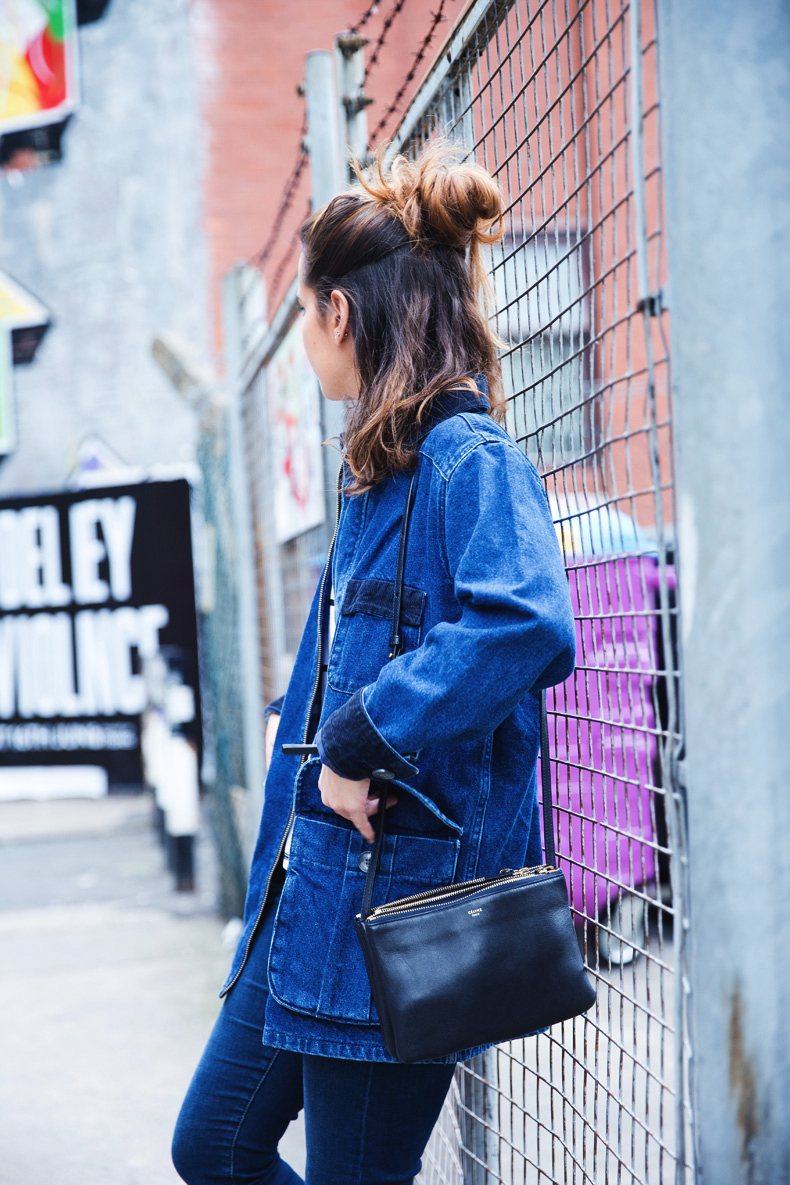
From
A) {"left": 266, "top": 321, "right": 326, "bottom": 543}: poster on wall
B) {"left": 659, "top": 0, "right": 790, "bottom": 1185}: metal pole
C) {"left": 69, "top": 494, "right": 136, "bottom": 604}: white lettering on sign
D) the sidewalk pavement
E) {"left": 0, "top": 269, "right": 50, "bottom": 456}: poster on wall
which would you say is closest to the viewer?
{"left": 659, "top": 0, "right": 790, "bottom": 1185}: metal pole

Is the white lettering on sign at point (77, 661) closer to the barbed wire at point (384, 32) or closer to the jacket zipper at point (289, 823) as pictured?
the barbed wire at point (384, 32)

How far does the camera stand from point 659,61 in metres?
1.08

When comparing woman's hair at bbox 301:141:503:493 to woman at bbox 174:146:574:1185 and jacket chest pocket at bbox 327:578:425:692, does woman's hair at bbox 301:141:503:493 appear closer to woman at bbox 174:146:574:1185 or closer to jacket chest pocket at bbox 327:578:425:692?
woman at bbox 174:146:574:1185

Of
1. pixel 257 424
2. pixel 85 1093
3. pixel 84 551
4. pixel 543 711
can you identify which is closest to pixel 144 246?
pixel 84 551

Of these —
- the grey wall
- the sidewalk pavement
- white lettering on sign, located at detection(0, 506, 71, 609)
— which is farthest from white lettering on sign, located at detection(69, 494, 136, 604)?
the grey wall

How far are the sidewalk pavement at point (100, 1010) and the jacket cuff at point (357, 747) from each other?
76.4 inches

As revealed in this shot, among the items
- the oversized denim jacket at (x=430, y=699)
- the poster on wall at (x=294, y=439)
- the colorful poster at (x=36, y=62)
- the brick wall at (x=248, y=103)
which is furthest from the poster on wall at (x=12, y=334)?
the oversized denim jacket at (x=430, y=699)

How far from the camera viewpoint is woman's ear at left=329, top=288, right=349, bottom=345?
147cm

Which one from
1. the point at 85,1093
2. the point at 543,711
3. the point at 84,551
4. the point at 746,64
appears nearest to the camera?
the point at 746,64

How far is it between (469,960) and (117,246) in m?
10.5

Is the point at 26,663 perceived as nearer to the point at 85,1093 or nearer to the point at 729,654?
the point at 85,1093

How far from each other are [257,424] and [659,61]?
3.23m

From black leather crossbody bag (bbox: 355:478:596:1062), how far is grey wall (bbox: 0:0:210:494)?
9.50m

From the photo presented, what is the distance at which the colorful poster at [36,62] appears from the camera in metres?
10.4
